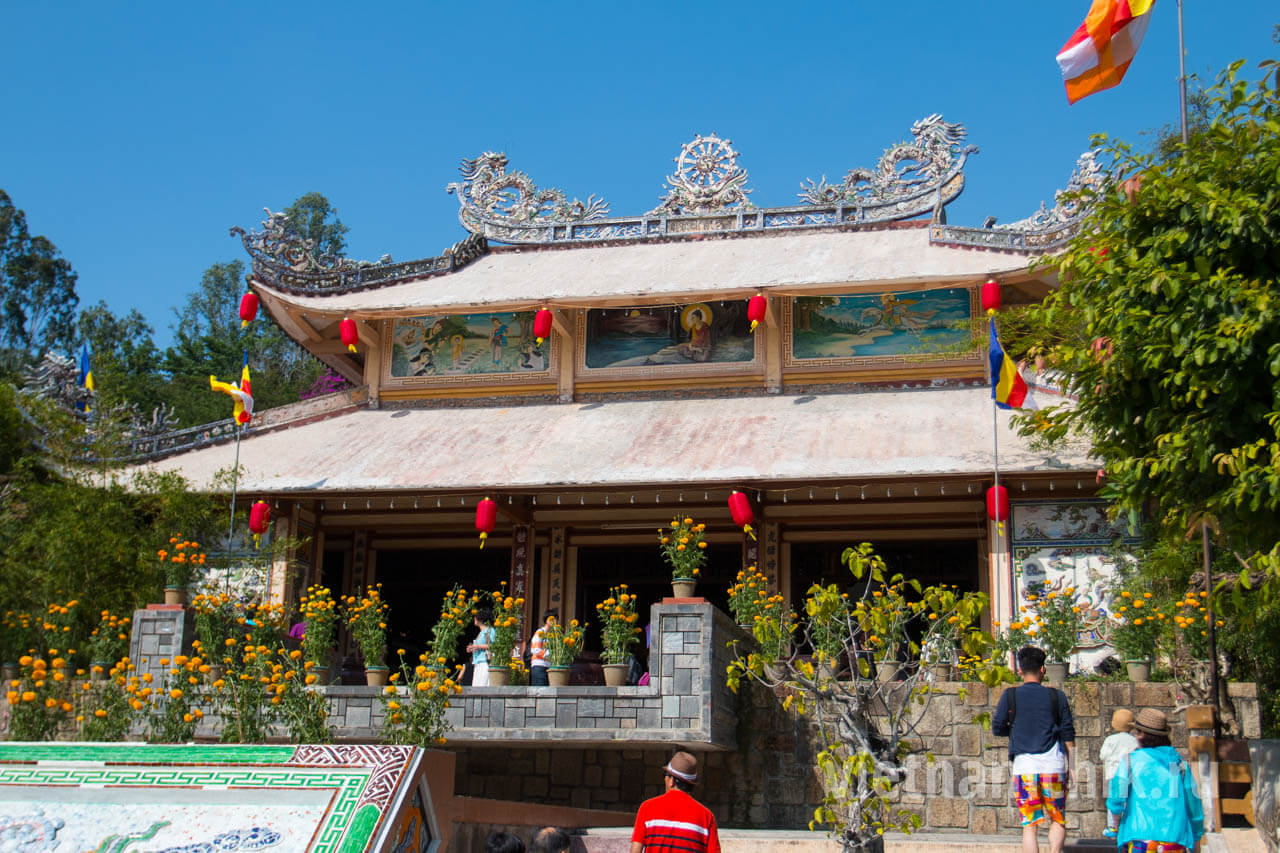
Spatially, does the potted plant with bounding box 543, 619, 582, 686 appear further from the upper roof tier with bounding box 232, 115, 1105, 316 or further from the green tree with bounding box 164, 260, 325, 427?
the green tree with bounding box 164, 260, 325, 427

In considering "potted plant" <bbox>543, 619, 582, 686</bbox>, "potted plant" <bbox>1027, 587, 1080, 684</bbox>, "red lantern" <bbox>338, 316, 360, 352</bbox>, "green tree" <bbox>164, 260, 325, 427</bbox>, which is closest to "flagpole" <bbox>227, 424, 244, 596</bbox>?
"red lantern" <bbox>338, 316, 360, 352</bbox>

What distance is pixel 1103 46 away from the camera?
32.2 ft

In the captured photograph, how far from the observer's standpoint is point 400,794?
5.61 m

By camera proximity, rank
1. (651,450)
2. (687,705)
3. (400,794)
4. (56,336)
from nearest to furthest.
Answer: (400,794) < (687,705) < (651,450) < (56,336)

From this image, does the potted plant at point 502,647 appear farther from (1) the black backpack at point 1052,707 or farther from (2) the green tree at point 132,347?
(2) the green tree at point 132,347

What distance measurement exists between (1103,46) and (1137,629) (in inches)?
194

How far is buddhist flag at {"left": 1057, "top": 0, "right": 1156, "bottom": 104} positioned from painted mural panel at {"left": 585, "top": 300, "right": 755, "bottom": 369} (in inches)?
255

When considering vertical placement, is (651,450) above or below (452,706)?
above

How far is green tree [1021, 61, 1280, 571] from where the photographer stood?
24.7ft

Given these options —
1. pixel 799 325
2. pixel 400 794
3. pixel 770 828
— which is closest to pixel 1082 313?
pixel 770 828

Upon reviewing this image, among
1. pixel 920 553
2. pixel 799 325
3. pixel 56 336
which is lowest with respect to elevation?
pixel 920 553

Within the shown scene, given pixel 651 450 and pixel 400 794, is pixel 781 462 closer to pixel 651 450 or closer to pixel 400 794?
pixel 651 450

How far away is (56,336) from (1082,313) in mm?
31704

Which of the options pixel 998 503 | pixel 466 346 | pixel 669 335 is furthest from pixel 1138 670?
pixel 466 346
